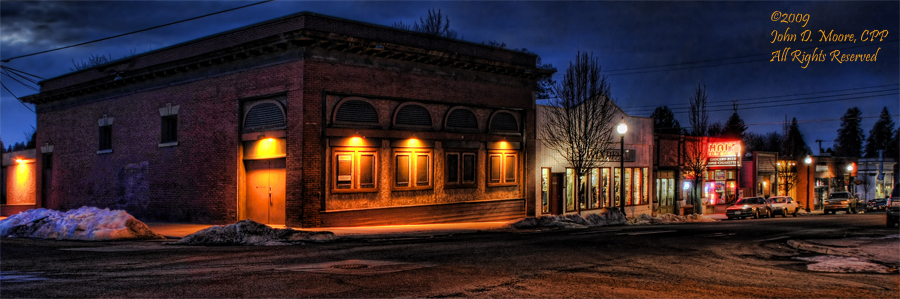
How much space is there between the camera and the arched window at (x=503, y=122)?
2692 centimetres

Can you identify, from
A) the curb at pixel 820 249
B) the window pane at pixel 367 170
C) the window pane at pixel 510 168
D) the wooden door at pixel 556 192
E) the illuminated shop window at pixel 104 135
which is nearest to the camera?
the curb at pixel 820 249

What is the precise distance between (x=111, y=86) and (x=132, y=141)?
10.5ft

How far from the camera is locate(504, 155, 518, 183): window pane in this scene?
27.4 meters

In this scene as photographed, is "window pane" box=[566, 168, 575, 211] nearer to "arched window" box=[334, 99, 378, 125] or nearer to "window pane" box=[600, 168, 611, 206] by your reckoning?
"window pane" box=[600, 168, 611, 206]

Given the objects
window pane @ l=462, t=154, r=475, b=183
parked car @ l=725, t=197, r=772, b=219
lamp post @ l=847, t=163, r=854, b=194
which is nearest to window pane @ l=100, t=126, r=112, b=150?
window pane @ l=462, t=154, r=475, b=183

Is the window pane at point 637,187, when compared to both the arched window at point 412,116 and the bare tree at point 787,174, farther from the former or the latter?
Answer: the bare tree at point 787,174

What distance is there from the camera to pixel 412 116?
23.8 meters

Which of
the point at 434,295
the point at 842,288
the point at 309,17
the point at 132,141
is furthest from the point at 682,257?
the point at 132,141

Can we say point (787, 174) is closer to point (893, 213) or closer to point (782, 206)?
point (782, 206)

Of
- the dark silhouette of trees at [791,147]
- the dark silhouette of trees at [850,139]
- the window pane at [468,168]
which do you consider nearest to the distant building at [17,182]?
the window pane at [468,168]

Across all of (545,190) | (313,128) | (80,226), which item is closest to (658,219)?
(545,190)

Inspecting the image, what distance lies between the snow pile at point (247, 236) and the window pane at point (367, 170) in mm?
5513

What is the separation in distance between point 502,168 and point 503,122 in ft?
6.70

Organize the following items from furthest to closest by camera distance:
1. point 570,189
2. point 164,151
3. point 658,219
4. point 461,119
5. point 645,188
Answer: point 645,188
point 570,189
point 658,219
point 461,119
point 164,151
